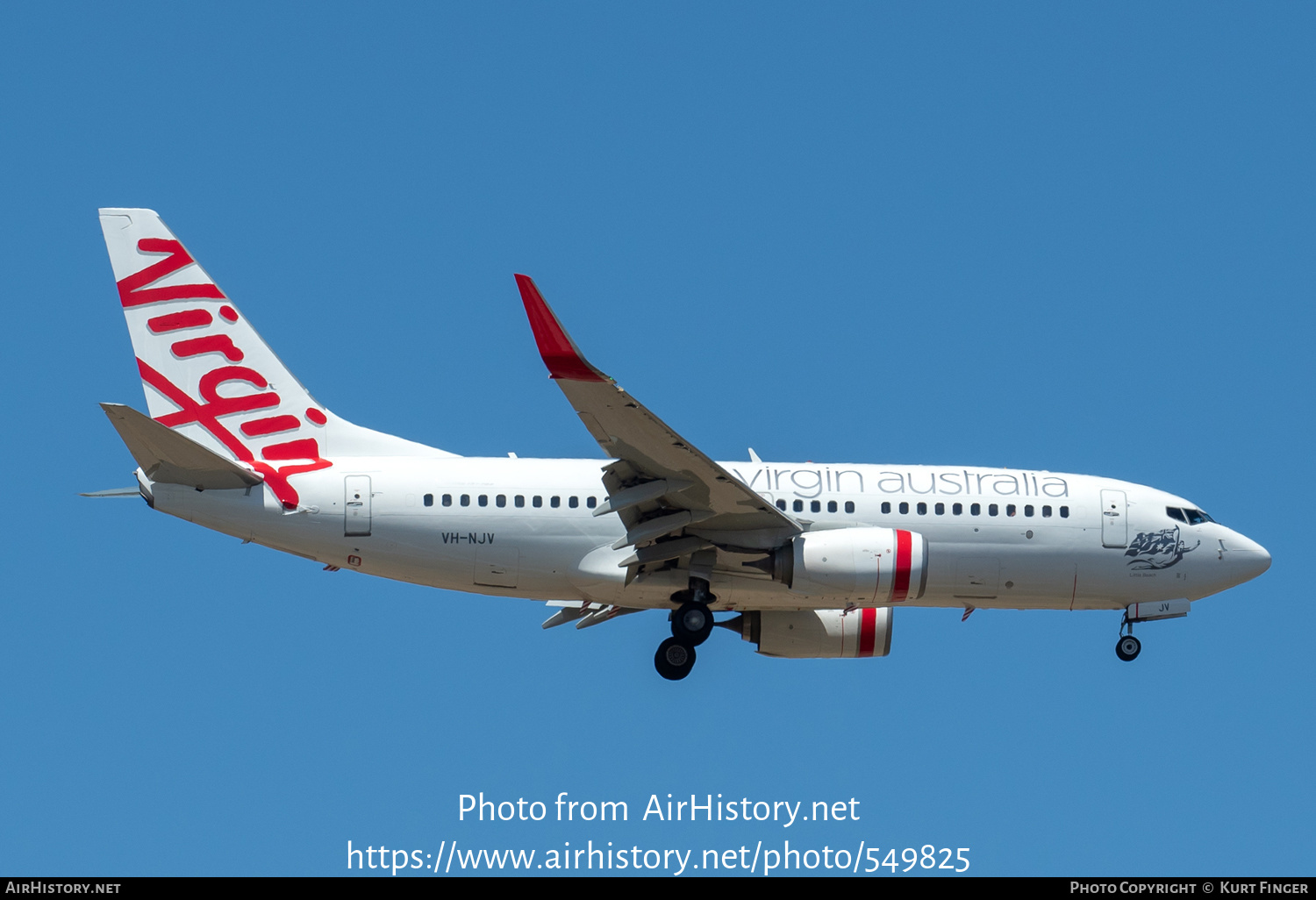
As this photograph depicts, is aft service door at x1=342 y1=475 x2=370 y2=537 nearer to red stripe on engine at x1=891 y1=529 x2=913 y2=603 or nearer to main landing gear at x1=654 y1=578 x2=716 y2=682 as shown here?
main landing gear at x1=654 y1=578 x2=716 y2=682

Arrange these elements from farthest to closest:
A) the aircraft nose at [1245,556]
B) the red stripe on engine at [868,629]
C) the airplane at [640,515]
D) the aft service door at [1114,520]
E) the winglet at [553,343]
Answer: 1. the red stripe on engine at [868,629]
2. the aircraft nose at [1245,556]
3. the aft service door at [1114,520]
4. the airplane at [640,515]
5. the winglet at [553,343]

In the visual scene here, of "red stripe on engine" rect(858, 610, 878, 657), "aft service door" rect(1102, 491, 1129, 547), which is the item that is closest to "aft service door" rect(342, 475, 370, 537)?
"red stripe on engine" rect(858, 610, 878, 657)

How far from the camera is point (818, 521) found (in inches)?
1162

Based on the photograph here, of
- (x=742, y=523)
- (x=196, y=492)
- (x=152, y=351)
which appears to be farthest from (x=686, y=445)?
(x=152, y=351)

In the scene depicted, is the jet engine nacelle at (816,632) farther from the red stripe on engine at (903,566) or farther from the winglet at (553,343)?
the winglet at (553,343)

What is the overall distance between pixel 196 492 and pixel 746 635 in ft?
35.2

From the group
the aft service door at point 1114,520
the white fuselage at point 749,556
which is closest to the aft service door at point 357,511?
the white fuselage at point 749,556

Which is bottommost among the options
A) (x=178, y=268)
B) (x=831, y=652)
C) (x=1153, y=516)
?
(x=831, y=652)

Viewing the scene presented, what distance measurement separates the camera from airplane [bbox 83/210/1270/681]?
28047mm

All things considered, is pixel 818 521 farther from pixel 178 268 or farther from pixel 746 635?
pixel 178 268

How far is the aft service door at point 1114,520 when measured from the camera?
1202 inches

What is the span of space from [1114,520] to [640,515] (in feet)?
29.9

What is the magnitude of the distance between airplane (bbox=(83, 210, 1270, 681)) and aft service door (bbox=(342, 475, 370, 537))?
3 cm

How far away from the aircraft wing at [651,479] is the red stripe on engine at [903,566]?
1.79 meters
